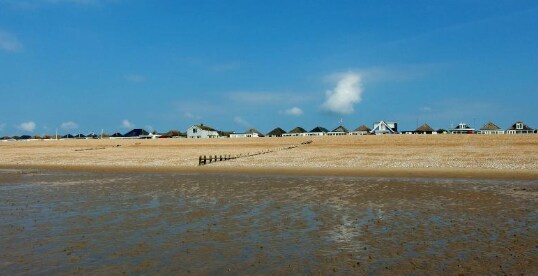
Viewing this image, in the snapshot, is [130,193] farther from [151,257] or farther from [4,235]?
[151,257]

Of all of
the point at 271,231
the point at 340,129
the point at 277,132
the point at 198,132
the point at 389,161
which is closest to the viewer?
the point at 271,231

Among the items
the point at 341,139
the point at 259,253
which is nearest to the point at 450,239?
the point at 259,253

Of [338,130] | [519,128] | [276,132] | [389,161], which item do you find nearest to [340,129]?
[338,130]

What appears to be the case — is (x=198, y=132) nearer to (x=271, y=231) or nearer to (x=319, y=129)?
(x=319, y=129)

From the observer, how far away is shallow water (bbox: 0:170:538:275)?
365 inches

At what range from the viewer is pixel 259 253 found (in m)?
10.1

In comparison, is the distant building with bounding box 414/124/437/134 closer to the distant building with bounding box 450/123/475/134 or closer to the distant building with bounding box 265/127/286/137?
the distant building with bounding box 450/123/475/134

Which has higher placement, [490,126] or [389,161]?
[490,126]

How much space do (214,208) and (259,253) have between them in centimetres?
705

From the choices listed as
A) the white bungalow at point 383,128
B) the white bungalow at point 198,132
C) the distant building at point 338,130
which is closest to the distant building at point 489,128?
the white bungalow at point 383,128

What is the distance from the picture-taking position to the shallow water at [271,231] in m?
9.27

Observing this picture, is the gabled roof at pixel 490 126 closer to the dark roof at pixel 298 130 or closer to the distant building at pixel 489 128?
the distant building at pixel 489 128

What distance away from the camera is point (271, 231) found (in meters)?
12.6

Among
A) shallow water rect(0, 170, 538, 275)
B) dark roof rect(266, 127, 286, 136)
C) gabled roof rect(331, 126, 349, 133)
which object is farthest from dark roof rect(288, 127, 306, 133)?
shallow water rect(0, 170, 538, 275)
